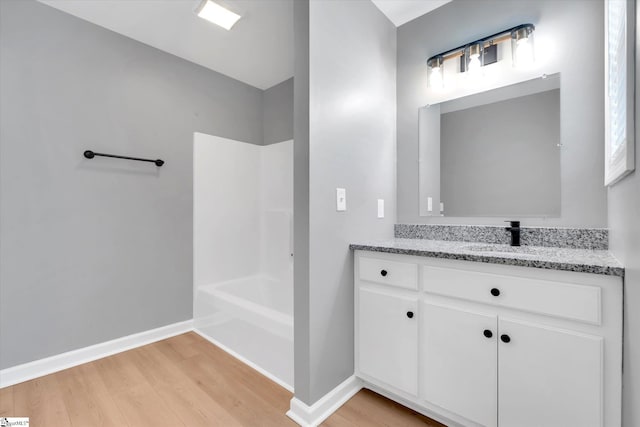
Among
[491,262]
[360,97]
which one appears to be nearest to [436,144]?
[360,97]

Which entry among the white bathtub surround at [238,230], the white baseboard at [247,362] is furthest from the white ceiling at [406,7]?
the white baseboard at [247,362]

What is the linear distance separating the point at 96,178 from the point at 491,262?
2.62 metres

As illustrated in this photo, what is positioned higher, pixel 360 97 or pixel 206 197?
pixel 360 97

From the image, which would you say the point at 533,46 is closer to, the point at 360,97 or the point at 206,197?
the point at 360,97

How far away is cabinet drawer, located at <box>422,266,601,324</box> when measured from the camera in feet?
3.40

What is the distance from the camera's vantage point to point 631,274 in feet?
2.82

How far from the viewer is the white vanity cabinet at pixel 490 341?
102 centimetres

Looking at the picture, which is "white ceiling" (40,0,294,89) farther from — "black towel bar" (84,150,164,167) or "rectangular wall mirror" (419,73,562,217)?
"rectangular wall mirror" (419,73,562,217)

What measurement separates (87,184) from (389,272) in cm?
222

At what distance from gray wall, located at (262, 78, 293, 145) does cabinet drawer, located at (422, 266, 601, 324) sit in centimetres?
223

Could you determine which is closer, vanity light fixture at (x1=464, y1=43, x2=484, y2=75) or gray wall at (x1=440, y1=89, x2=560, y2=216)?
gray wall at (x1=440, y1=89, x2=560, y2=216)

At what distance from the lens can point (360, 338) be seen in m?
1.69

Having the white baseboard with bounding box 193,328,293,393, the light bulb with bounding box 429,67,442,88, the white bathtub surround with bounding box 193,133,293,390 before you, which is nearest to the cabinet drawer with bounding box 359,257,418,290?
the white baseboard with bounding box 193,328,293,393

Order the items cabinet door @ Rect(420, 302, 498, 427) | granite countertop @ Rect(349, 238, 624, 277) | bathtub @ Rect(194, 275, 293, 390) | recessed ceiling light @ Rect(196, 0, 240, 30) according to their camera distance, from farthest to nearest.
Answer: recessed ceiling light @ Rect(196, 0, 240, 30), bathtub @ Rect(194, 275, 293, 390), cabinet door @ Rect(420, 302, 498, 427), granite countertop @ Rect(349, 238, 624, 277)
